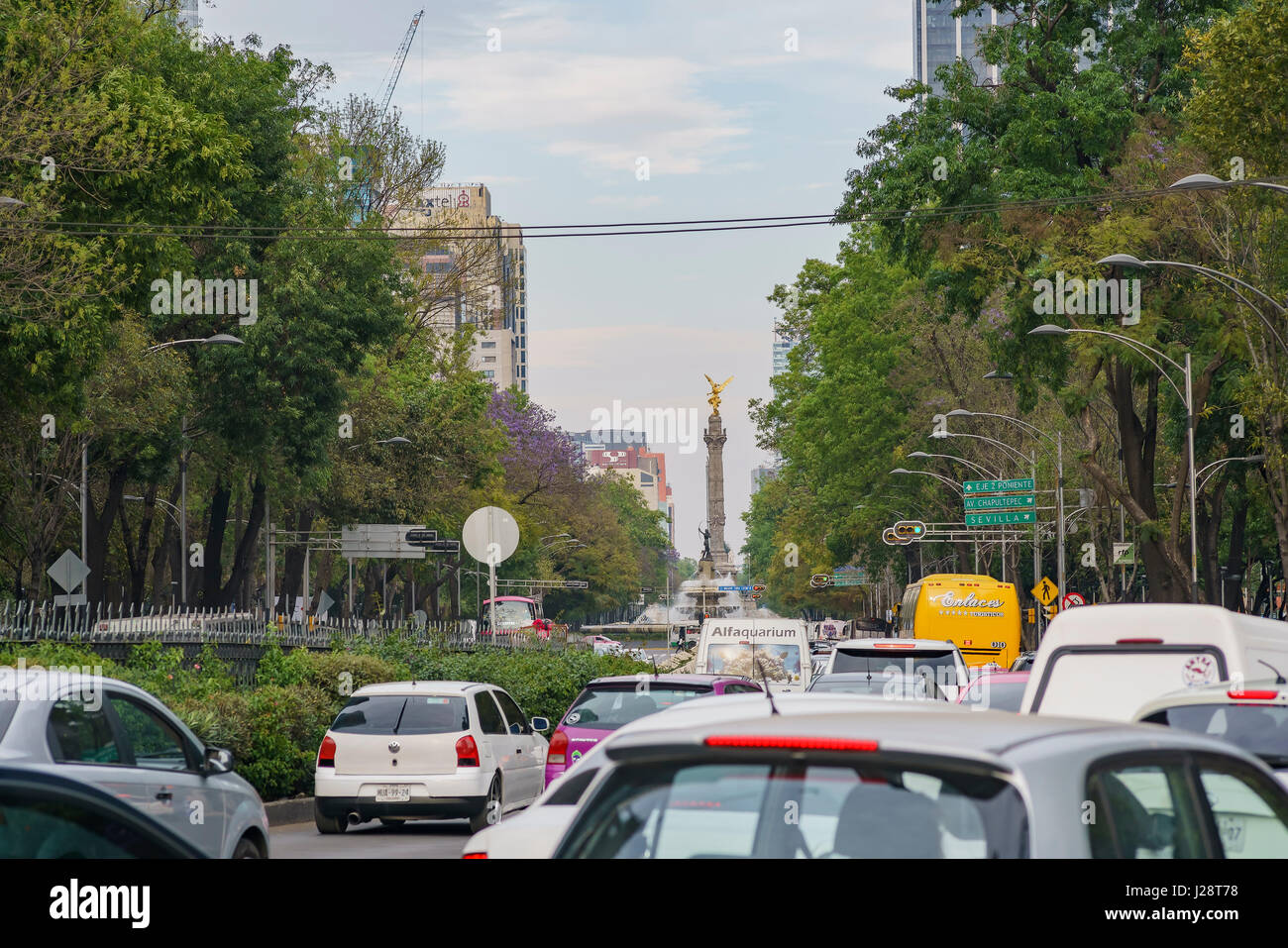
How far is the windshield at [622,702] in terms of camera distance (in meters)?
15.5

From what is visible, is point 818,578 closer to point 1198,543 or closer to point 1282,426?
point 1198,543

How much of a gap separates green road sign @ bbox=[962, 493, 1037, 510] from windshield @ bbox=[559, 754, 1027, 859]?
49823 millimetres

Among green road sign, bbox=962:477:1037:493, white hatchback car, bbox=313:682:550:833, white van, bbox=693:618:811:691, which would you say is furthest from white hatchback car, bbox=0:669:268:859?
green road sign, bbox=962:477:1037:493

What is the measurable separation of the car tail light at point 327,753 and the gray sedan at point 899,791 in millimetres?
12245

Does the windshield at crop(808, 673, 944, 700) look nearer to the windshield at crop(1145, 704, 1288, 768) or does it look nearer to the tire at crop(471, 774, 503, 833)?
the tire at crop(471, 774, 503, 833)

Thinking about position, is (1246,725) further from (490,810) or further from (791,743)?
(490,810)

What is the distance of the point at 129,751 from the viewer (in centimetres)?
895

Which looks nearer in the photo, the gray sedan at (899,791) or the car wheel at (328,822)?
the gray sedan at (899,791)

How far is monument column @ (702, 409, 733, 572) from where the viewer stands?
120188 millimetres

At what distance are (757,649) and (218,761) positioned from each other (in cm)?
1496

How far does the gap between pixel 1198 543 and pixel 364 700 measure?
4373cm

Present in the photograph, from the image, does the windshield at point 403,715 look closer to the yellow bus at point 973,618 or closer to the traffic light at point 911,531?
the yellow bus at point 973,618
